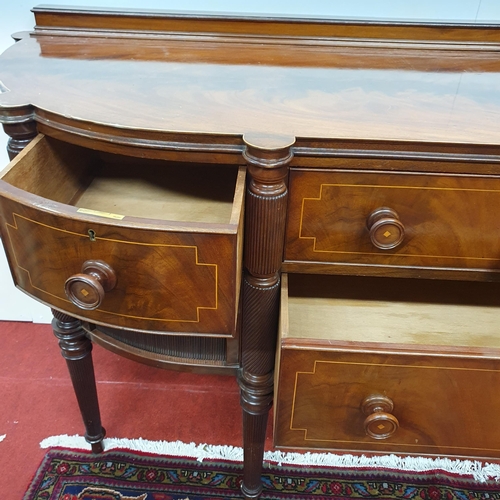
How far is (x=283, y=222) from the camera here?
0.60 m

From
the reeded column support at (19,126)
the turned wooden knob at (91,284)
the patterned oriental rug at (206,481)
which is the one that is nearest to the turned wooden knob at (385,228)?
the turned wooden knob at (91,284)

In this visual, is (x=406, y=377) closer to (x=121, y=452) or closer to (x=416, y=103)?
(x=416, y=103)

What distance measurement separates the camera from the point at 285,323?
1.94ft

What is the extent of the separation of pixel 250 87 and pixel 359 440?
1.55ft

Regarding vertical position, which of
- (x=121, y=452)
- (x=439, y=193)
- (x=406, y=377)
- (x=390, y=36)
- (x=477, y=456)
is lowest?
(x=121, y=452)

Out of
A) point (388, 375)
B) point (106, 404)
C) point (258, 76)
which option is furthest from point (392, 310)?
point (106, 404)

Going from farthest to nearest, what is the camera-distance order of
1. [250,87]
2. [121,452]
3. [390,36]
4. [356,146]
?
[121,452] → [390,36] → [250,87] → [356,146]

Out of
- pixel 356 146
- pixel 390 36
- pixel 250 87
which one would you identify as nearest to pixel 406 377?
pixel 356 146

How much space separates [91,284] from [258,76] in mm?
373

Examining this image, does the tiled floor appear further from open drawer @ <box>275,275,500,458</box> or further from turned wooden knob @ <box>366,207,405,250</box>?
turned wooden knob @ <box>366,207,405,250</box>

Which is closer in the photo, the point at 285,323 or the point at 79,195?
the point at 285,323

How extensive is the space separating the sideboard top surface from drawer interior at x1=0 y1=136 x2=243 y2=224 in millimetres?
80

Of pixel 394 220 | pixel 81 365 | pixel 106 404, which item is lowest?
pixel 106 404

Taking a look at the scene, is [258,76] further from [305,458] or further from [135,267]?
[305,458]
